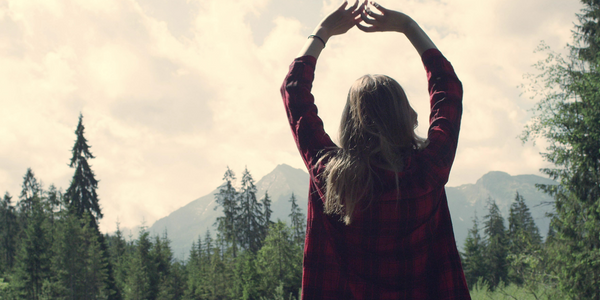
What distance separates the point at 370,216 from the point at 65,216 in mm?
39786

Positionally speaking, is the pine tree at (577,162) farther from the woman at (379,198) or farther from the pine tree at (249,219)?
the pine tree at (249,219)

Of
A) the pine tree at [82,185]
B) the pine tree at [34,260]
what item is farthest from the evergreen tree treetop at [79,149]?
the pine tree at [34,260]

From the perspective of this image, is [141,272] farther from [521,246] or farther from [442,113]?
[442,113]

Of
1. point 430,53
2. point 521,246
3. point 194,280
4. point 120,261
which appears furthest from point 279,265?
point 430,53

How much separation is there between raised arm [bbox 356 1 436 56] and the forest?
7833mm

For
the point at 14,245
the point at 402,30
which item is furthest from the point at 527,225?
the point at 14,245

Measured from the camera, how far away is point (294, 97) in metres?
1.69

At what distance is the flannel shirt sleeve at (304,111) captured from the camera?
161 centimetres

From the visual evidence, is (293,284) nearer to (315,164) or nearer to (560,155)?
(560,155)

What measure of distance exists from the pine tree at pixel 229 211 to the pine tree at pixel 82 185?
15.6 m

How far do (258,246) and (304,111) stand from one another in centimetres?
5265

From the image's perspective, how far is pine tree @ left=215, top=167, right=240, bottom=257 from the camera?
51.0 meters

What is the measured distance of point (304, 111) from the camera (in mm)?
1650

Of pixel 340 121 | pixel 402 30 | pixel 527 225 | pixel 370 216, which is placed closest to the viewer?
pixel 370 216
